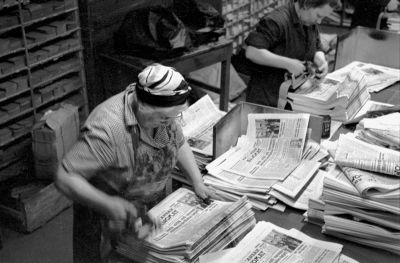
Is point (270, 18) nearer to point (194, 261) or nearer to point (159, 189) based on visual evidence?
point (159, 189)

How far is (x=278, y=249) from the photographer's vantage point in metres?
1.53

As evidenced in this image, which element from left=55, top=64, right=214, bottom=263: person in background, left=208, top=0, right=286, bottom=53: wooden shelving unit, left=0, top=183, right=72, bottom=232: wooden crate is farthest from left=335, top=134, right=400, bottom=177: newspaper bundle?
left=208, top=0, right=286, bottom=53: wooden shelving unit

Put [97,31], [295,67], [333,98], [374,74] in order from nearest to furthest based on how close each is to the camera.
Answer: [333,98], [295,67], [374,74], [97,31]

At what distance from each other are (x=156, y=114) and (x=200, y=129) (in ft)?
2.23

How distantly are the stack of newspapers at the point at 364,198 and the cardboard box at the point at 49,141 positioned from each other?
210 cm

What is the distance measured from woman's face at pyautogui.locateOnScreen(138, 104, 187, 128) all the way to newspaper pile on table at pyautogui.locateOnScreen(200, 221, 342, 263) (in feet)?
1.43

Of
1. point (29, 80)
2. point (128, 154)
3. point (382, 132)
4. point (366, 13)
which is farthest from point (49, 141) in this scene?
point (366, 13)

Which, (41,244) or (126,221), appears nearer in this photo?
(126,221)

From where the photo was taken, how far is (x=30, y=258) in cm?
295

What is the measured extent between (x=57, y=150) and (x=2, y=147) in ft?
1.28

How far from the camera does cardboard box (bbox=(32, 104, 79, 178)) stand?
3238mm

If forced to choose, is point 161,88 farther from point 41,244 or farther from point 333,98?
point 41,244

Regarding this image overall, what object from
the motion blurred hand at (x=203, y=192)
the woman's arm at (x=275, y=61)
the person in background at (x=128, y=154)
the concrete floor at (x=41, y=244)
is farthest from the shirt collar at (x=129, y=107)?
the concrete floor at (x=41, y=244)

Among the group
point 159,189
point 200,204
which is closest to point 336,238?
point 200,204
